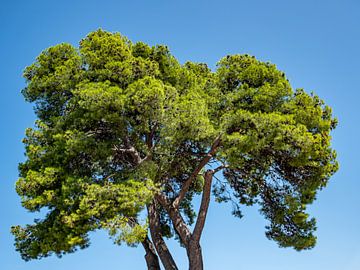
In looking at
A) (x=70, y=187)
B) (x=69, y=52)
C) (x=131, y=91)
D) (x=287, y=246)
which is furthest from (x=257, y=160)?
(x=69, y=52)

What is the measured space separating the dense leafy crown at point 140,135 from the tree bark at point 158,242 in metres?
1.00

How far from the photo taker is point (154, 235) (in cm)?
1270

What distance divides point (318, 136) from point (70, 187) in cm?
608

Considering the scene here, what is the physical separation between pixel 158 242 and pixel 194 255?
1.17m

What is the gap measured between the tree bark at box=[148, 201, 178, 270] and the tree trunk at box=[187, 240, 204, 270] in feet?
1.63

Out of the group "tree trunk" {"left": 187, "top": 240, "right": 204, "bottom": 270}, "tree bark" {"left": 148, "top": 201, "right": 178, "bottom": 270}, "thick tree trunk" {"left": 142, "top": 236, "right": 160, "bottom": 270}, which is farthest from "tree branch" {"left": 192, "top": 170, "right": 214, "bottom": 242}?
"thick tree trunk" {"left": 142, "top": 236, "right": 160, "bottom": 270}

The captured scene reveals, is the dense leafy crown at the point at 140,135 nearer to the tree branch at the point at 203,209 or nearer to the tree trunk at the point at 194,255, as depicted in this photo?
the tree branch at the point at 203,209

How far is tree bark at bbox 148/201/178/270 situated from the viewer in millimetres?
12196

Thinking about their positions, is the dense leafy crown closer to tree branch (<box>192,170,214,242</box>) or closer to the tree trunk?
tree branch (<box>192,170,214,242</box>)

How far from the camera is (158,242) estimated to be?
12602 millimetres

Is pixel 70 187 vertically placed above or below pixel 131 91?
below

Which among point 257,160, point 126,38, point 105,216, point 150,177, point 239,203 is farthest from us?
point 239,203

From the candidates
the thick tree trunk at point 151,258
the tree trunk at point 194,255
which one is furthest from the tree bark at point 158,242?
the tree trunk at point 194,255

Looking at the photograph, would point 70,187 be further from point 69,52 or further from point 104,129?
point 69,52
